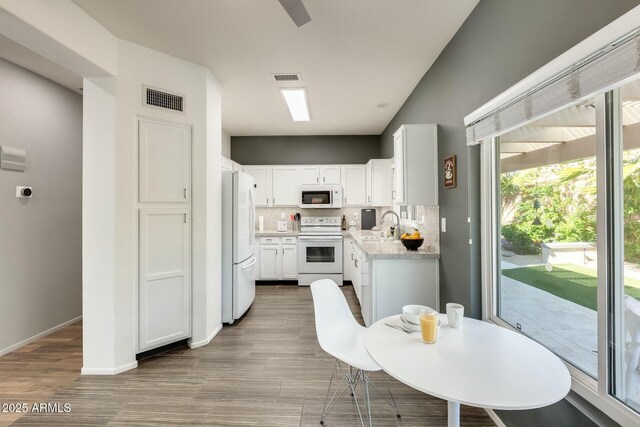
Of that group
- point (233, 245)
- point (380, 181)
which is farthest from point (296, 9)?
point (380, 181)

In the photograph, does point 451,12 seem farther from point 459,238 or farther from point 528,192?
point 459,238

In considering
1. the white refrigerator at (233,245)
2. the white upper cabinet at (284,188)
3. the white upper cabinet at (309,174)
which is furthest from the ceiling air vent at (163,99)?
the white upper cabinet at (309,174)

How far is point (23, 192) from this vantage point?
2.95 m

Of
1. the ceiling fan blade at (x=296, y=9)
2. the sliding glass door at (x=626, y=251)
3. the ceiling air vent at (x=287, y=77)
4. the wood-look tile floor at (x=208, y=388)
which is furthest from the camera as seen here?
the ceiling air vent at (x=287, y=77)

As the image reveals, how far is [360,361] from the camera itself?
1.69 meters

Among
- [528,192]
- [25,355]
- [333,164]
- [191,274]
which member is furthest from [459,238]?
[25,355]

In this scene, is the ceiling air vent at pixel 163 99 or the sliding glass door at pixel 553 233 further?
the ceiling air vent at pixel 163 99

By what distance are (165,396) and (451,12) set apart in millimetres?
3588

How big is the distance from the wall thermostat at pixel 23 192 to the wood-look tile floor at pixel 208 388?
153 cm

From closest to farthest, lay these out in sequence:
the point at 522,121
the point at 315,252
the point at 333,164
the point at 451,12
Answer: the point at 522,121
the point at 451,12
the point at 315,252
the point at 333,164

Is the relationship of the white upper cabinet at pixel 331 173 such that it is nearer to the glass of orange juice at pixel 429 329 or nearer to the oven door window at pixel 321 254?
the oven door window at pixel 321 254

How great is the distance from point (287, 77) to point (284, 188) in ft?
8.61

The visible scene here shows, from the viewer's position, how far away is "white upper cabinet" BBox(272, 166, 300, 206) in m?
5.58

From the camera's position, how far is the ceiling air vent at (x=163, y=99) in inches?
104
